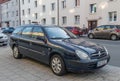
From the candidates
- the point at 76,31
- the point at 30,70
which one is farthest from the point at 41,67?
the point at 76,31

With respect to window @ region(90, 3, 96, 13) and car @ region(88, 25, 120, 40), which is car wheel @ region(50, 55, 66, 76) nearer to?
car @ region(88, 25, 120, 40)

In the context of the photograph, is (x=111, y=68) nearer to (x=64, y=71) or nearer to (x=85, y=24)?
(x=64, y=71)

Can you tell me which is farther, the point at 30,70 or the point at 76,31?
the point at 76,31

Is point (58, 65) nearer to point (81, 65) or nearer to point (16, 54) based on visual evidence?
point (81, 65)

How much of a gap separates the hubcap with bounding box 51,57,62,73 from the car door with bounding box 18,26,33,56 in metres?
1.60

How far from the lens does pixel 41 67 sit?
20.9 feet

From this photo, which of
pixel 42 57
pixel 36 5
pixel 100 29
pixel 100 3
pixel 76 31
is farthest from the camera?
pixel 36 5

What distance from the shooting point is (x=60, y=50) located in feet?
17.5

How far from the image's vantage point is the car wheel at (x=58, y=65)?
5.32 meters

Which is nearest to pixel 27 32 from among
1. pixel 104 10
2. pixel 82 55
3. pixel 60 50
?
pixel 60 50

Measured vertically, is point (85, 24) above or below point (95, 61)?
above

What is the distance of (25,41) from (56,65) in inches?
81.6

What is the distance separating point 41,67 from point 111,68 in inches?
94.8

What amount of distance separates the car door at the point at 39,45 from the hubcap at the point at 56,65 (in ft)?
1.28
